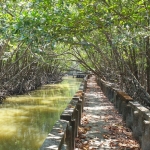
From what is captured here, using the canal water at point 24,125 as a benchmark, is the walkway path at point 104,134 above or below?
above

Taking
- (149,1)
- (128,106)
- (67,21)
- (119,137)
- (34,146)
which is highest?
(149,1)

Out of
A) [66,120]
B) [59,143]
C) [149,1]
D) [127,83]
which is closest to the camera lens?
[59,143]

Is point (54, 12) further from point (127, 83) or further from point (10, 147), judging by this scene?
point (127, 83)

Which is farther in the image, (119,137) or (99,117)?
(99,117)

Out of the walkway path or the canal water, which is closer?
the walkway path

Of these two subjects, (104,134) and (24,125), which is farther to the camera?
(24,125)

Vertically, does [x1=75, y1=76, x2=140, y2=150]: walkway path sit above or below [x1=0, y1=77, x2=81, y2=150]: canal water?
above

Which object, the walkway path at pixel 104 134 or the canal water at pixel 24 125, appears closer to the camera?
the walkway path at pixel 104 134

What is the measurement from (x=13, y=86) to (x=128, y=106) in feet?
48.5

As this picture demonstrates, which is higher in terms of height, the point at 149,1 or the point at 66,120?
the point at 149,1

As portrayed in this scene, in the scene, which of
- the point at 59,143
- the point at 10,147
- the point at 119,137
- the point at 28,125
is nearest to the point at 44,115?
the point at 28,125

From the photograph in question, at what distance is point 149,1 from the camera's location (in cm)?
661

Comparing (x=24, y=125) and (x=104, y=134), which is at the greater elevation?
(x=104, y=134)

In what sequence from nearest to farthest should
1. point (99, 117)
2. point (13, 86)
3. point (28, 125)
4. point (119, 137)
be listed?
point (119, 137) → point (99, 117) → point (28, 125) → point (13, 86)
